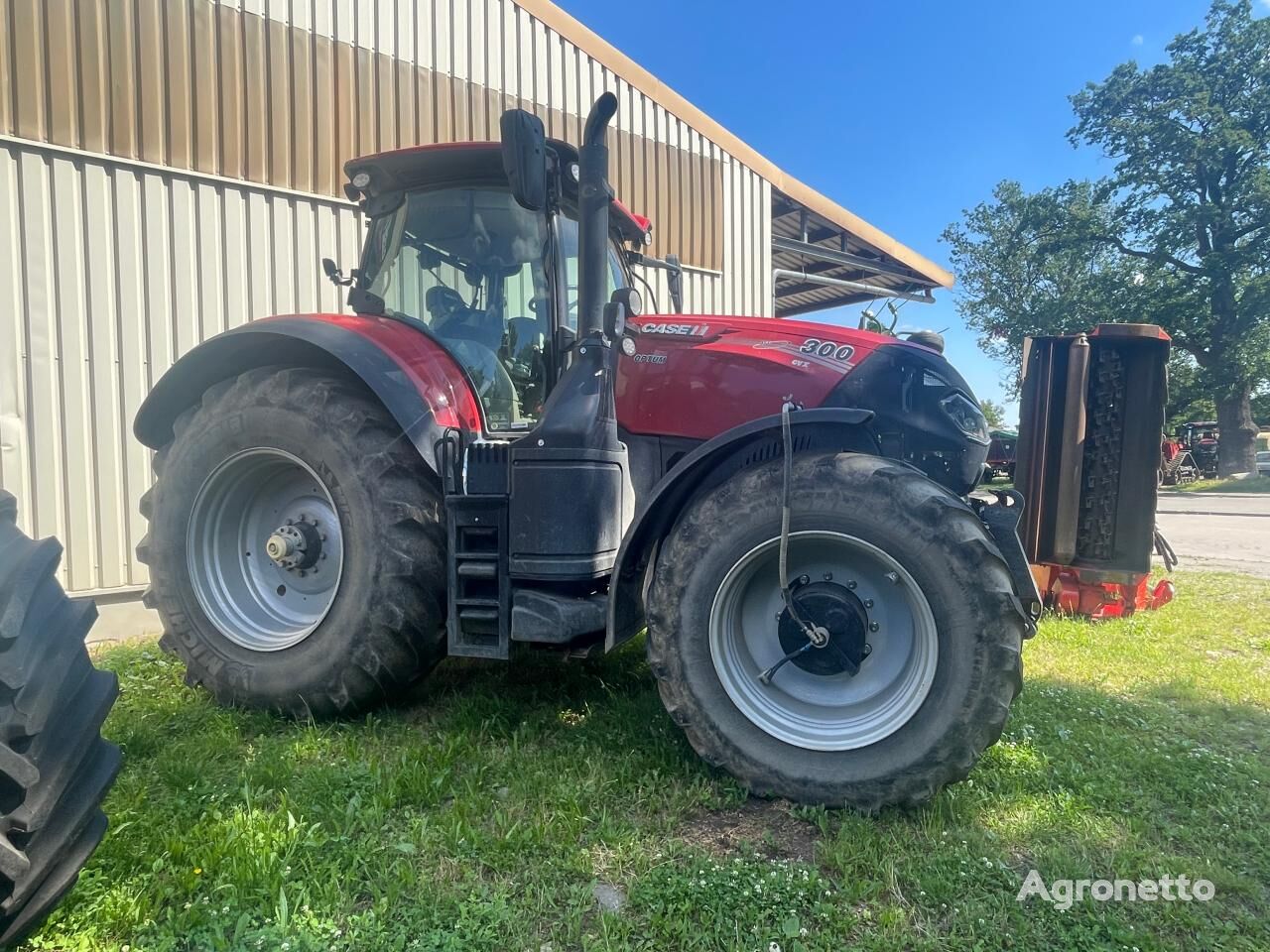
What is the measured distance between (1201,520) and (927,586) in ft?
46.0

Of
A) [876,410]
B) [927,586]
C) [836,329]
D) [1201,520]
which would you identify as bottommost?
[1201,520]

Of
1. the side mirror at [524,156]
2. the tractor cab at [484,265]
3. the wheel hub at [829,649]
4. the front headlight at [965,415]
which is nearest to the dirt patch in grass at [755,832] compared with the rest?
the wheel hub at [829,649]

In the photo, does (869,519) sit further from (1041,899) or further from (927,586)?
(1041,899)

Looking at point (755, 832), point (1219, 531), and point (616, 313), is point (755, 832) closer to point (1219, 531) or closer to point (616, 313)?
point (616, 313)

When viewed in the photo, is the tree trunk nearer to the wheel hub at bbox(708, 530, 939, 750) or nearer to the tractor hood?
Answer: the tractor hood

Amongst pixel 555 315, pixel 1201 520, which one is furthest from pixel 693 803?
pixel 1201 520

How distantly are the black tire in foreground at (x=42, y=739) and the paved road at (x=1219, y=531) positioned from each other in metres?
9.04

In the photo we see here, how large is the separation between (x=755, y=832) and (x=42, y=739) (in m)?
1.91

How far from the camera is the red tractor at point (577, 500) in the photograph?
243cm

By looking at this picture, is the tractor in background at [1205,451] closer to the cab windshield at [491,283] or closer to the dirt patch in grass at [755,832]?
the cab windshield at [491,283]

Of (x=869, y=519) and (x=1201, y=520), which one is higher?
(x=869, y=519)

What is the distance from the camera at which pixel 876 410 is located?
286cm

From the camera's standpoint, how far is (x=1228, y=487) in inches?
890

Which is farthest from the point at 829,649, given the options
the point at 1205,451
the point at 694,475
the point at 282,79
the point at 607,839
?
the point at 1205,451
